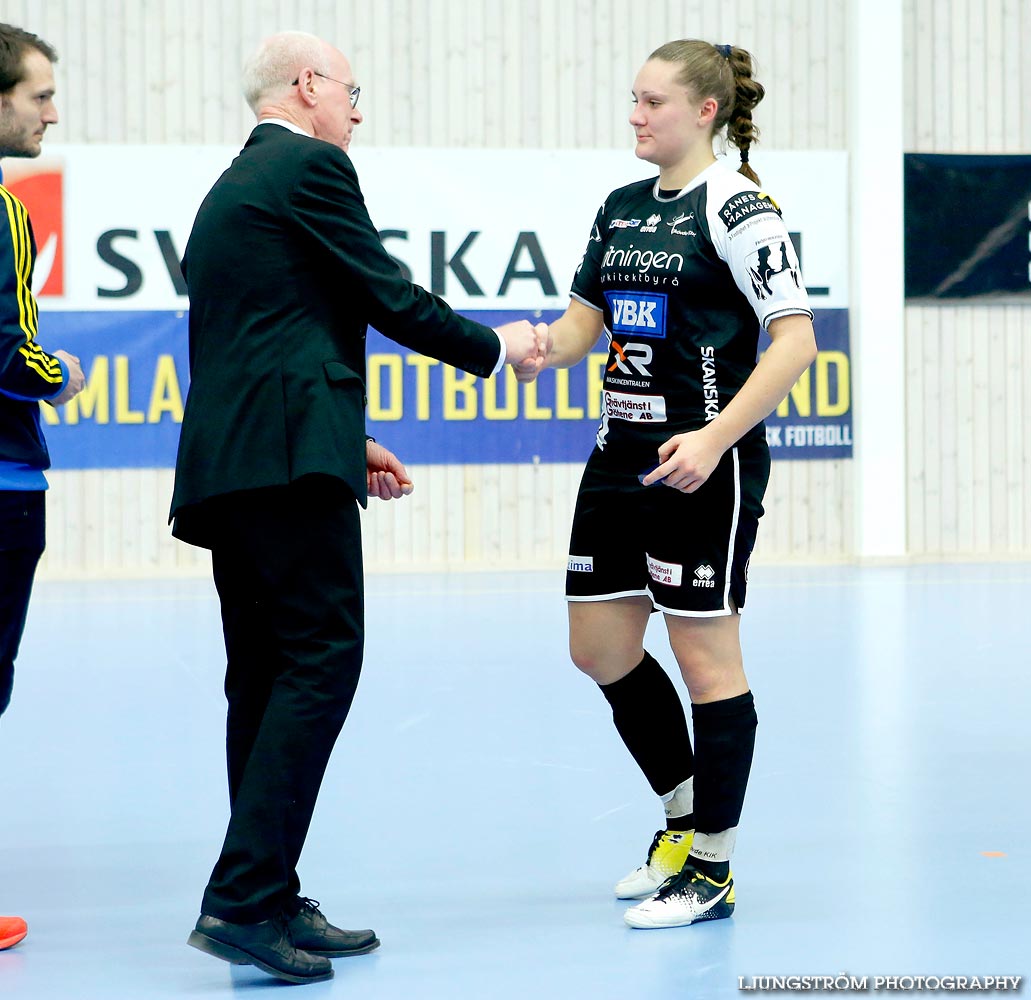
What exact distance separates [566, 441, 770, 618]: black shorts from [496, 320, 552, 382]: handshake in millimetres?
221

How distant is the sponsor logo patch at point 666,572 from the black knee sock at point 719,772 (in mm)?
232

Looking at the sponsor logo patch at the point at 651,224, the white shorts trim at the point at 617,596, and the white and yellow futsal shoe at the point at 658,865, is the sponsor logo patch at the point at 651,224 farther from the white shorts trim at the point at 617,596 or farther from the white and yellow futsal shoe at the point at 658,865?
the white and yellow futsal shoe at the point at 658,865

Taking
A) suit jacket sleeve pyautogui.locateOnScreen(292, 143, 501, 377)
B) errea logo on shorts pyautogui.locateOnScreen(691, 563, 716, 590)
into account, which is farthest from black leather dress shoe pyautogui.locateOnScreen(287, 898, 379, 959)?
suit jacket sleeve pyautogui.locateOnScreen(292, 143, 501, 377)

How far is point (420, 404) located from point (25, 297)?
5.88 meters

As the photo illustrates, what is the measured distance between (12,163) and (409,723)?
5.11 meters

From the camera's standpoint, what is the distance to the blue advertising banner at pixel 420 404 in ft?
26.1

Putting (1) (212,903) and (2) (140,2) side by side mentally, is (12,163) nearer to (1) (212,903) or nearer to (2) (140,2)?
(2) (140,2)

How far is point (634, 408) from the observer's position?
251 cm

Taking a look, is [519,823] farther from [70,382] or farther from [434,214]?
[434,214]

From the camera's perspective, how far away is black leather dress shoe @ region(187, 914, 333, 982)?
2.07m

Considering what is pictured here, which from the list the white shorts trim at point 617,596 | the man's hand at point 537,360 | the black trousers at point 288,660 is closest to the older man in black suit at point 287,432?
the black trousers at point 288,660

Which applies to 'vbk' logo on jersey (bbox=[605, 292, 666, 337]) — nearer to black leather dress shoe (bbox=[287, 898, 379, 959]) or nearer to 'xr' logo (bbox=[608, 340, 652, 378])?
'xr' logo (bbox=[608, 340, 652, 378])

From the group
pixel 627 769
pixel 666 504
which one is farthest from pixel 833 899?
pixel 627 769

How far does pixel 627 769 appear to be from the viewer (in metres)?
3.44
